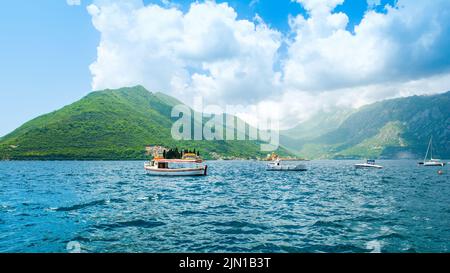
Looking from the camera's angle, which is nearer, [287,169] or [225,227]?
[225,227]

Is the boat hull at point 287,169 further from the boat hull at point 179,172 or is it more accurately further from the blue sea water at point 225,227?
the blue sea water at point 225,227

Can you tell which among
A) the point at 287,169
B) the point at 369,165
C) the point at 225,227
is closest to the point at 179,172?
the point at 287,169

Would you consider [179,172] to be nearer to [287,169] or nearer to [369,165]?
[287,169]

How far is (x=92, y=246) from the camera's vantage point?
17.9 meters

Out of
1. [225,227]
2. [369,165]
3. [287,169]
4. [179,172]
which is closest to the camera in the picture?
[225,227]

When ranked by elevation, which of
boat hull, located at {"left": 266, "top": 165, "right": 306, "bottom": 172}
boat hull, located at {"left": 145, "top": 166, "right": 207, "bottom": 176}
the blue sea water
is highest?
the blue sea water

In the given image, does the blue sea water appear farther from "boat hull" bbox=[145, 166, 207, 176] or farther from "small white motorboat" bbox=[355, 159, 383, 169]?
"small white motorboat" bbox=[355, 159, 383, 169]

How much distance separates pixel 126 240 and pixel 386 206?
97.8 ft

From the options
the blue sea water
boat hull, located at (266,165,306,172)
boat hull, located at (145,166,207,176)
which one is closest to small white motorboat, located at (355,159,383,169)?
boat hull, located at (266,165,306,172)

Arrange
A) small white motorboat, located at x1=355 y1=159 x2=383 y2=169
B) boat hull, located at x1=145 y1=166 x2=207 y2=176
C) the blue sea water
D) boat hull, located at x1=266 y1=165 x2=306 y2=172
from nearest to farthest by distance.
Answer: the blue sea water, boat hull, located at x1=145 y1=166 x2=207 y2=176, boat hull, located at x1=266 y1=165 x2=306 y2=172, small white motorboat, located at x1=355 y1=159 x2=383 y2=169

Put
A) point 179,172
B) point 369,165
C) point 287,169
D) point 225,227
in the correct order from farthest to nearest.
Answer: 1. point 369,165
2. point 287,169
3. point 179,172
4. point 225,227

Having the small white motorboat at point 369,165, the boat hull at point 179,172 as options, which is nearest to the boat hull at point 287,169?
the small white motorboat at point 369,165
